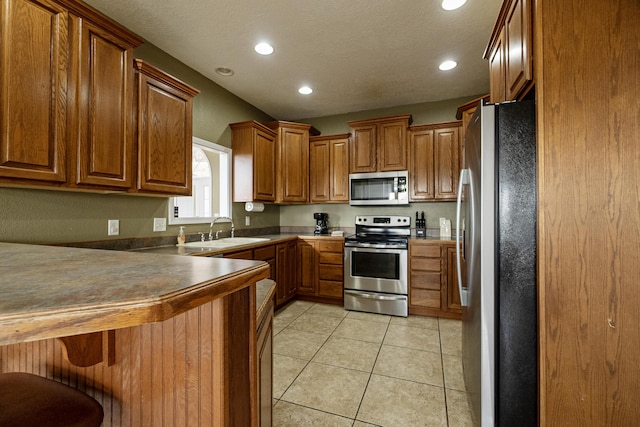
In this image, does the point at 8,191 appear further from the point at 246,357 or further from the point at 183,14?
the point at 246,357

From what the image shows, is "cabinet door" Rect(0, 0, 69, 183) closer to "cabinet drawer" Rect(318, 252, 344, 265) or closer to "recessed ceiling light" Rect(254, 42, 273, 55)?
"recessed ceiling light" Rect(254, 42, 273, 55)

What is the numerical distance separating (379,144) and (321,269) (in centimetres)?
186

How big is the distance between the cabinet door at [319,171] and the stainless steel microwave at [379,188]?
0.38 meters

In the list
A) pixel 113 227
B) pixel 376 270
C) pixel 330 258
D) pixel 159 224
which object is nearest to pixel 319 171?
Result: pixel 330 258

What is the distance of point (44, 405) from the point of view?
0.69m

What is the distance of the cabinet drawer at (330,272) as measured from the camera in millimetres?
3676

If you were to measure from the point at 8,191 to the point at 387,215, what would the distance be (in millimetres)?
3719

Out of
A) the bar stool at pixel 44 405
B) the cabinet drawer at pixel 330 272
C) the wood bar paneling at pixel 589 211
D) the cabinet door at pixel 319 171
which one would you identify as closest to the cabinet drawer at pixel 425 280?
the cabinet drawer at pixel 330 272

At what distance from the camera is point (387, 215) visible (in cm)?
409

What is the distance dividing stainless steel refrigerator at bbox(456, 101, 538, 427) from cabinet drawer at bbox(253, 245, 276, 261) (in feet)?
7.11

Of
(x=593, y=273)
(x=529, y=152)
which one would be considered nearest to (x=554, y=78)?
(x=529, y=152)

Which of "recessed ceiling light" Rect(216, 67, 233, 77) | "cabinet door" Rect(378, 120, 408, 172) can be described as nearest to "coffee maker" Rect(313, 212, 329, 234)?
"cabinet door" Rect(378, 120, 408, 172)

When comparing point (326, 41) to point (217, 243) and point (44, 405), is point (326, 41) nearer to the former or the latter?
point (217, 243)

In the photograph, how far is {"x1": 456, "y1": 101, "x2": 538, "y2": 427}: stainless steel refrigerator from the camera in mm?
1273
